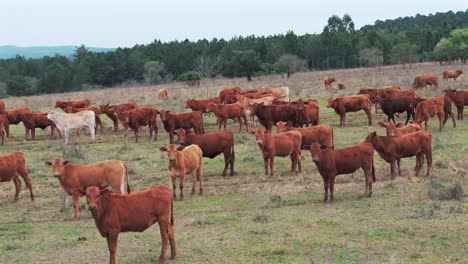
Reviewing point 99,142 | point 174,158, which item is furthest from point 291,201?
point 99,142

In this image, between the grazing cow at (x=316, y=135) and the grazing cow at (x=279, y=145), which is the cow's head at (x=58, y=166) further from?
the grazing cow at (x=316, y=135)

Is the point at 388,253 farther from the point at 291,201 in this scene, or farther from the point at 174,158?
the point at 174,158

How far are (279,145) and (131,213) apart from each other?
7.41 metres

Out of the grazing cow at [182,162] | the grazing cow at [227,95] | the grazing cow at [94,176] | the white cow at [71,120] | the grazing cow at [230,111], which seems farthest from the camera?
the grazing cow at [227,95]

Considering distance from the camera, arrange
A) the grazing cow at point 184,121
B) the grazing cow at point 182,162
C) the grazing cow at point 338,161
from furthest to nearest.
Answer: the grazing cow at point 184,121 → the grazing cow at point 182,162 → the grazing cow at point 338,161

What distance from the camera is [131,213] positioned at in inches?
347

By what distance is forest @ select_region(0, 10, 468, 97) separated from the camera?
6750 cm

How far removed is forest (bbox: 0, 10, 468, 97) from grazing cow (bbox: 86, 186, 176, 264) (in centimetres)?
5561

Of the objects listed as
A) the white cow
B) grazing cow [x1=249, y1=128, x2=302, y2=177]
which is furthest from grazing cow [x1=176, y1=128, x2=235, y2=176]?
the white cow

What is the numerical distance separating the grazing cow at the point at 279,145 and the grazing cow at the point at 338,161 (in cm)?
276

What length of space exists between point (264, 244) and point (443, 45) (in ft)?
218

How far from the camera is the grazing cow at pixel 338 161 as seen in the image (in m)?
12.5

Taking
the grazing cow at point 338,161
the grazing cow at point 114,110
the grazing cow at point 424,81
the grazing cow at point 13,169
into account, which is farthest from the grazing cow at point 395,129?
the grazing cow at point 424,81

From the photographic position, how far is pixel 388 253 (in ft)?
29.1
